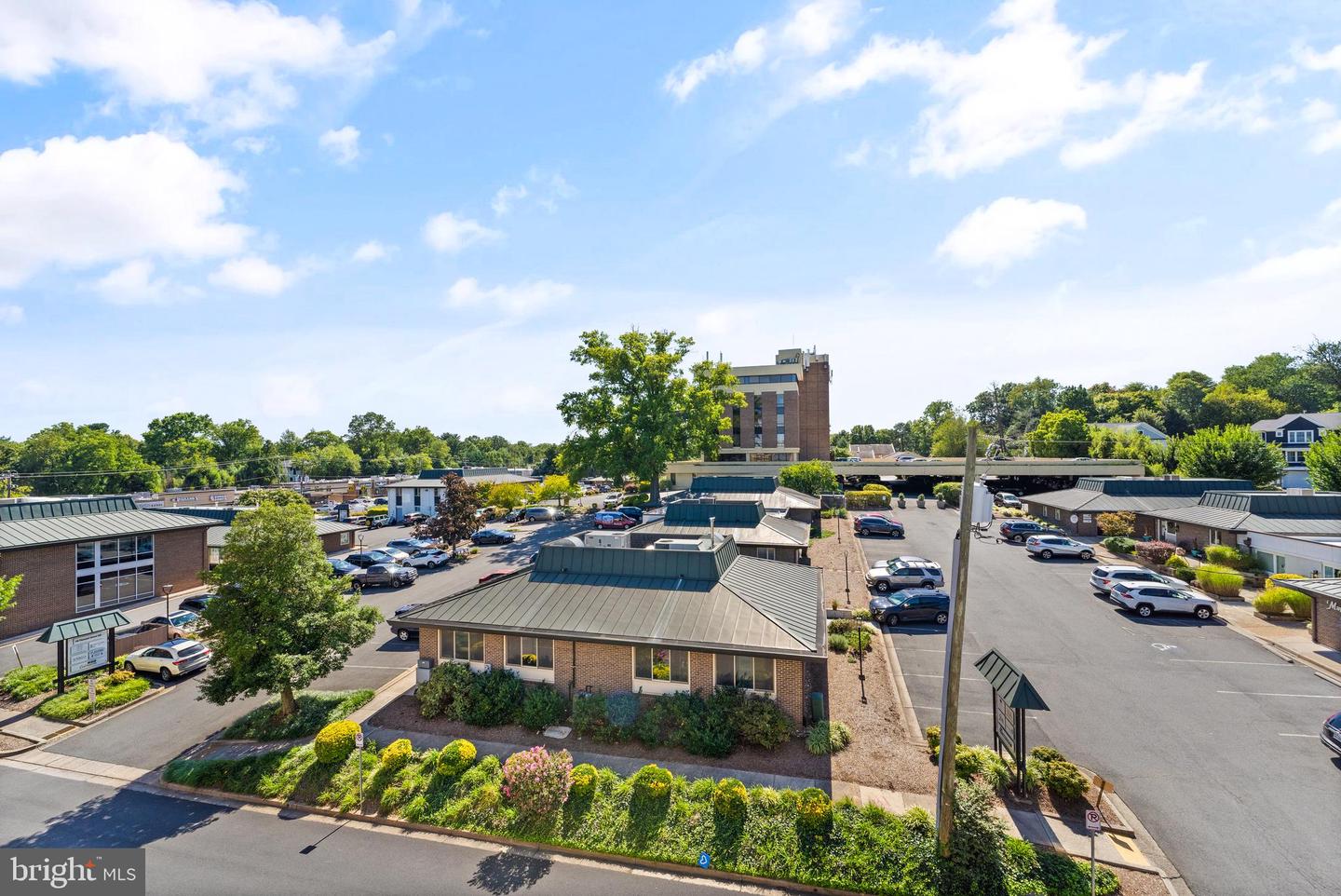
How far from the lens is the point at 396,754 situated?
1552 centimetres

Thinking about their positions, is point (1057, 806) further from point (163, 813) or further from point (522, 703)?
point (163, 813)

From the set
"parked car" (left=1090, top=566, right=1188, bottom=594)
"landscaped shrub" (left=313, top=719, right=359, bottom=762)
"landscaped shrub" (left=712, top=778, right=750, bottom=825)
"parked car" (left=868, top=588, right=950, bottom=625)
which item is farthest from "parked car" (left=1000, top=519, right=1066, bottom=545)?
"landscaped shrub" (left=313, top=719, right=359, bottom=762)

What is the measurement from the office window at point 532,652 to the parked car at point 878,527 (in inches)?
1453

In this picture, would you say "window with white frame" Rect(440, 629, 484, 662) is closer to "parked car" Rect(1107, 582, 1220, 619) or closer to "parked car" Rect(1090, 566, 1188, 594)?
"parked car" Rect(1107, 582, 1220, 619)

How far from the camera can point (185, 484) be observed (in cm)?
10675

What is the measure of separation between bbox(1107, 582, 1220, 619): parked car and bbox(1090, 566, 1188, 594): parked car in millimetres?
1013

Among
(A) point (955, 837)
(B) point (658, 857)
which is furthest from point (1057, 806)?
(B) point (658, 857)

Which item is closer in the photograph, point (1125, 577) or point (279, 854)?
point (279, 854)

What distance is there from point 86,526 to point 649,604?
34822 millimetres

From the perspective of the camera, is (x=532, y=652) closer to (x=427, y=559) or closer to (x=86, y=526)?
(x=427, y=559)

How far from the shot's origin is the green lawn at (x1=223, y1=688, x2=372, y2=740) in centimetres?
1805

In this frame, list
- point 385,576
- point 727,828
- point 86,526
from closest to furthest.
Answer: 1. point 727,828
2. point 86,526
3. point 385,576

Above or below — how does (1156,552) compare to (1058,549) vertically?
above

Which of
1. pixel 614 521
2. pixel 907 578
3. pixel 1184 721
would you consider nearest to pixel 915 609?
pixel 907 578
